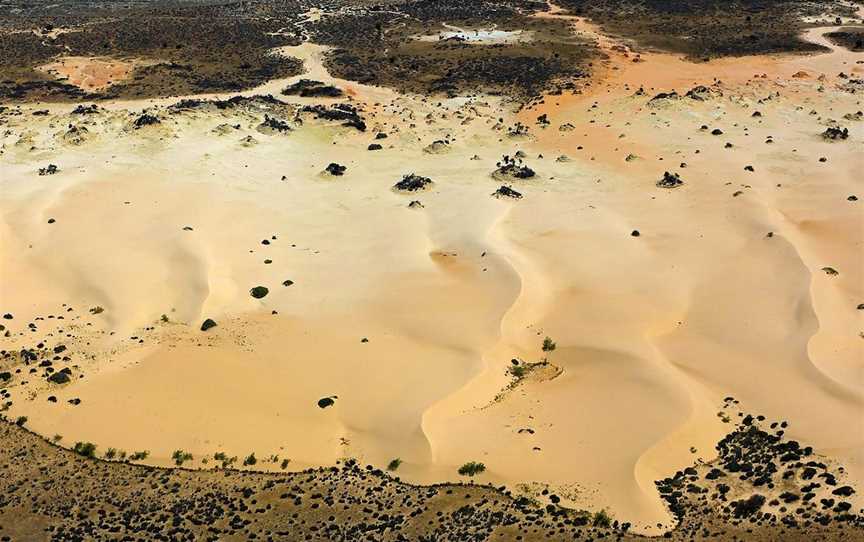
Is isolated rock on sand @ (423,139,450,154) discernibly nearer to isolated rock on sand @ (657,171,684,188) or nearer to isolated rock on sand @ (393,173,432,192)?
isolated rock on sand @ (393,173,432,192)

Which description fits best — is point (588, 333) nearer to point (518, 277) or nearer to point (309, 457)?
point (518, 277)

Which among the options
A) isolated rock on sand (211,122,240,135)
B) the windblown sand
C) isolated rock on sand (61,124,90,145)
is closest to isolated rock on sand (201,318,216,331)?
the windblown sand

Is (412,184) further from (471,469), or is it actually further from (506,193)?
(471,469)

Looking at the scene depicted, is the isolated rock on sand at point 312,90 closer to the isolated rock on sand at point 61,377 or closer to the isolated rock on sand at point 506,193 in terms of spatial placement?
the isolated rock on sand at point 506,193

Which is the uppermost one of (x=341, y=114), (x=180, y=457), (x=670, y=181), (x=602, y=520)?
(x=602, y=520)

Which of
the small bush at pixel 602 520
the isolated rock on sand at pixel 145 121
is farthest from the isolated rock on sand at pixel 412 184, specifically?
the small bush at pixel 602 520

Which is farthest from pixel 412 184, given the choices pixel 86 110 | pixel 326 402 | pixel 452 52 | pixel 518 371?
pixel 452 52

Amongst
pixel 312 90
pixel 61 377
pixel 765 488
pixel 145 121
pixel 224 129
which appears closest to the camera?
pixel 765 488
